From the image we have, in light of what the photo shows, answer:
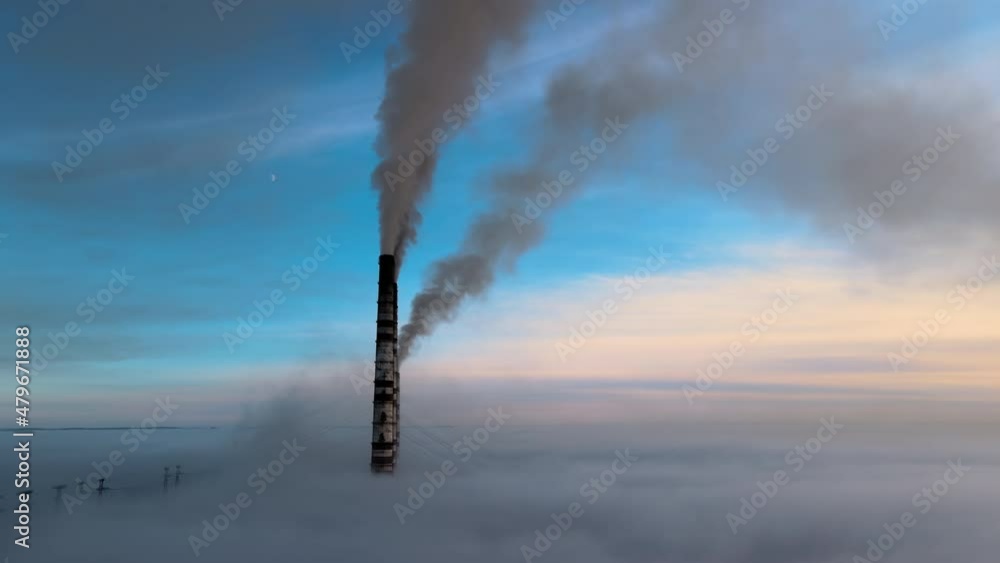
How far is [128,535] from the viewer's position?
44.7 m

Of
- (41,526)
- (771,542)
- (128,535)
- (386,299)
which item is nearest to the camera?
(386,299)

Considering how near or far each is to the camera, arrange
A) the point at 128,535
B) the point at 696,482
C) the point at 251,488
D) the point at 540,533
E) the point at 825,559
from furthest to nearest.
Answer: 1. the point at 696,482
2. the point at 825,559
3. the point at 540,533
4. the point at 251,488
5. the point at 128,535

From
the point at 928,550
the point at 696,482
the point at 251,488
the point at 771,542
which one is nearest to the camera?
the point at 251,488

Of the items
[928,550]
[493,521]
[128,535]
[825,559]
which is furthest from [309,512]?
[928,550]

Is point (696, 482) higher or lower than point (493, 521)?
higher

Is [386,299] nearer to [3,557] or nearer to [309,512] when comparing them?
[309,512]

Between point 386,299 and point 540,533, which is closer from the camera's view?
point 386,299

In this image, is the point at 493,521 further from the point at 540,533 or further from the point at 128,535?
the point at 128,535

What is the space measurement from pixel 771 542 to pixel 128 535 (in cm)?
6813

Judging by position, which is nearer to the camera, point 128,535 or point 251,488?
point 128,535


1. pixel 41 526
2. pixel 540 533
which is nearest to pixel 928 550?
pixel 540 533

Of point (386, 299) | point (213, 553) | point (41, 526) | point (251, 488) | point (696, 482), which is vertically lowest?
point (213, 553)

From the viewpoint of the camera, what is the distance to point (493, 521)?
195 feet

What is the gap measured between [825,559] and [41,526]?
7330 centimetres
